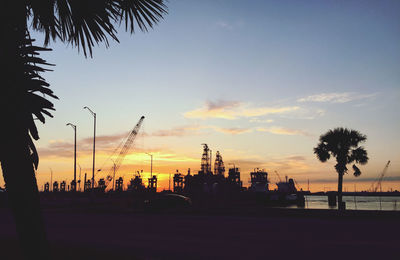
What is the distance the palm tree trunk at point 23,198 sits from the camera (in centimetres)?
586

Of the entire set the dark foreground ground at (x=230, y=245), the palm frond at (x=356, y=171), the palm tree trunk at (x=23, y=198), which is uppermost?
the palm frond at (x=356, y=171)

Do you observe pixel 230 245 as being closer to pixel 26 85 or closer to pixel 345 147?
pixel 26 85

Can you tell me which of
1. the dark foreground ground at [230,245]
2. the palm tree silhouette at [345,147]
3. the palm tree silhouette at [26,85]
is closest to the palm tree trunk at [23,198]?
the palm tree silhouette at [26,85]

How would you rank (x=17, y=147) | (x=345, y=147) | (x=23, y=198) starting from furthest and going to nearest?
(x=345, y=147)
(x=17, y=147)
(x=23, y=198)

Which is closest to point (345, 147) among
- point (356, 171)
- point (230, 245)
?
point (356, 171)

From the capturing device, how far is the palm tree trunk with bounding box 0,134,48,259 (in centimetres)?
586

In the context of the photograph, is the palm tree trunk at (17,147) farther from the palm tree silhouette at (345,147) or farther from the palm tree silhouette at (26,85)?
the palm tree silhouette at (345,147)

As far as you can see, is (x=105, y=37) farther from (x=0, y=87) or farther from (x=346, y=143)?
(x=346, y=143)

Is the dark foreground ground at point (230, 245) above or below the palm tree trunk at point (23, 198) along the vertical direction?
below

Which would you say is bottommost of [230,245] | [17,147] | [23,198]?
[230,245]

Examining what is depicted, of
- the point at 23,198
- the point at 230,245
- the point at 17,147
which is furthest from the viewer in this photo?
the point at 230,245

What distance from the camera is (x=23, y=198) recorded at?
588cm

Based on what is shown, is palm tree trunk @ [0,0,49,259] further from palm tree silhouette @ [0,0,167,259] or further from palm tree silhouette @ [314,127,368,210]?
palm tree silhouette @ [314,127,368,210]

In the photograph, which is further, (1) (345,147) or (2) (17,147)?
(1) (345,147)
